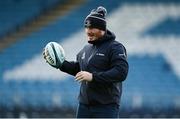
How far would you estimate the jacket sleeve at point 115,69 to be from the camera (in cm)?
523

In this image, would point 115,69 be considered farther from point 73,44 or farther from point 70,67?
point 73,44

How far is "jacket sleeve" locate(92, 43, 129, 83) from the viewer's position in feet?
17.2

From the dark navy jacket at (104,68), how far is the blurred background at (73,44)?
865 centimetres

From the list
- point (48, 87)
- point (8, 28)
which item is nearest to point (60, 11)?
point (8, 28)

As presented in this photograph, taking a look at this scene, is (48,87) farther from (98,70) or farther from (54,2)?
(98,70)

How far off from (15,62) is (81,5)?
2110 millimetres

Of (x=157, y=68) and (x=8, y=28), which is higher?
(x=8, y=28)

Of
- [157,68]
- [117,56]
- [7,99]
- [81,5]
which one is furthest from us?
[81,5]

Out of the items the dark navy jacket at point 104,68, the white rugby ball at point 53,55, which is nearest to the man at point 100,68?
the dark navy jacket at point 104,68

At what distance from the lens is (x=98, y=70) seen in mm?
5379

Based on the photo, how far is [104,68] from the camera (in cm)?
538

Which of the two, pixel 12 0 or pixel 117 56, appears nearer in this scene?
pixel 117 56

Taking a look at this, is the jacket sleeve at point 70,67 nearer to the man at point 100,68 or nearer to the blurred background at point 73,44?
the man at point 100,68

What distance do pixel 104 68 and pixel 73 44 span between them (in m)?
10.9
